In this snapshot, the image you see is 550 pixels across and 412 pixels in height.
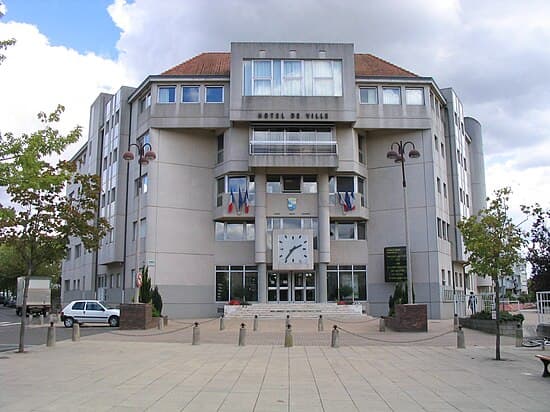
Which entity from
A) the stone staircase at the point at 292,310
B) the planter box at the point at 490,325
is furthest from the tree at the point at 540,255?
the stone staircase at the point at 292,310

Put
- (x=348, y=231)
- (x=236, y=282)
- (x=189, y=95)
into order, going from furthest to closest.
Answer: (x=348, y=231), (x=189, y=95), (x=236, y=282)

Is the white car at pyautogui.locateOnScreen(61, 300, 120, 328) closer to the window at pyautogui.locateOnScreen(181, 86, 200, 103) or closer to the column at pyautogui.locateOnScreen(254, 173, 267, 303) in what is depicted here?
the column at pyautogui.locateOnScreen(254, 173, 267, 303)

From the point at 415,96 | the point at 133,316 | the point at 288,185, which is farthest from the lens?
the point at 415,96

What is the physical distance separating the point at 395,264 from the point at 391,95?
40.6 feet

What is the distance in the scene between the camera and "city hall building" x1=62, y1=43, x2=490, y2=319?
39594 millimetres

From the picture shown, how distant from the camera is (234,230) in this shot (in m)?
42.0

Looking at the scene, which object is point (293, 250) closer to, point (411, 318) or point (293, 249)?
point (293, 249)

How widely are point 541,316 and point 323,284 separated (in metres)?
→ 18.1

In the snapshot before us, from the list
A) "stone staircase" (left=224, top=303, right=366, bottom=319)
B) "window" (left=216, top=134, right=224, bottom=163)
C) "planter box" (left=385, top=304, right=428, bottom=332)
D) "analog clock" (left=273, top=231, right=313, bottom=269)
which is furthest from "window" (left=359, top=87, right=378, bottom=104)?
"planter box" (left=385, top=304, right=428, bottom=332)

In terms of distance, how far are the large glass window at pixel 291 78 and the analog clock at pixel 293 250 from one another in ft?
32.8

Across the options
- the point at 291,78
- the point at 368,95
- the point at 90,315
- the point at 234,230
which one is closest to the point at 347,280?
the point at 234,230

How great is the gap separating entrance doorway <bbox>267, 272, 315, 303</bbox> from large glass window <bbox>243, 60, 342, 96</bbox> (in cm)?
1297

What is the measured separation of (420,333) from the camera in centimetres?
2581

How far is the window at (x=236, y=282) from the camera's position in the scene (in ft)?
134
